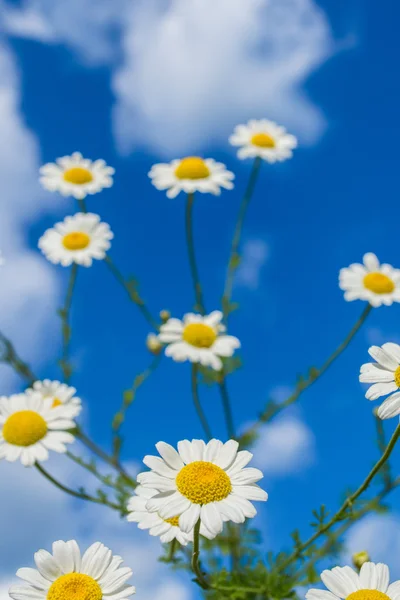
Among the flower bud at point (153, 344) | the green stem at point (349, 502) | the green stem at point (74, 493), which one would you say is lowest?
the green stem at point (349, 502)

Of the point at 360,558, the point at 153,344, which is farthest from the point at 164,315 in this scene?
the point at 360,558

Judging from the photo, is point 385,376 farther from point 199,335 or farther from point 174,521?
point 199,335

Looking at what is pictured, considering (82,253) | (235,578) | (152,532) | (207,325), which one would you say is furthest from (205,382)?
(152,532)

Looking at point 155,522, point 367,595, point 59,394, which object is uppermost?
point 59,394

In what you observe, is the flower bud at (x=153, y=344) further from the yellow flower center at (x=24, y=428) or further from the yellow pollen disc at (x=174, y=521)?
the yellow pollen disc at (x=174, y=521)

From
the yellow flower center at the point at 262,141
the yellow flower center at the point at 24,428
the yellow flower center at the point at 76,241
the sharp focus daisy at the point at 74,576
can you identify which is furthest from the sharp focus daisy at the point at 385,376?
the yellow flower center at the point at 262,141
